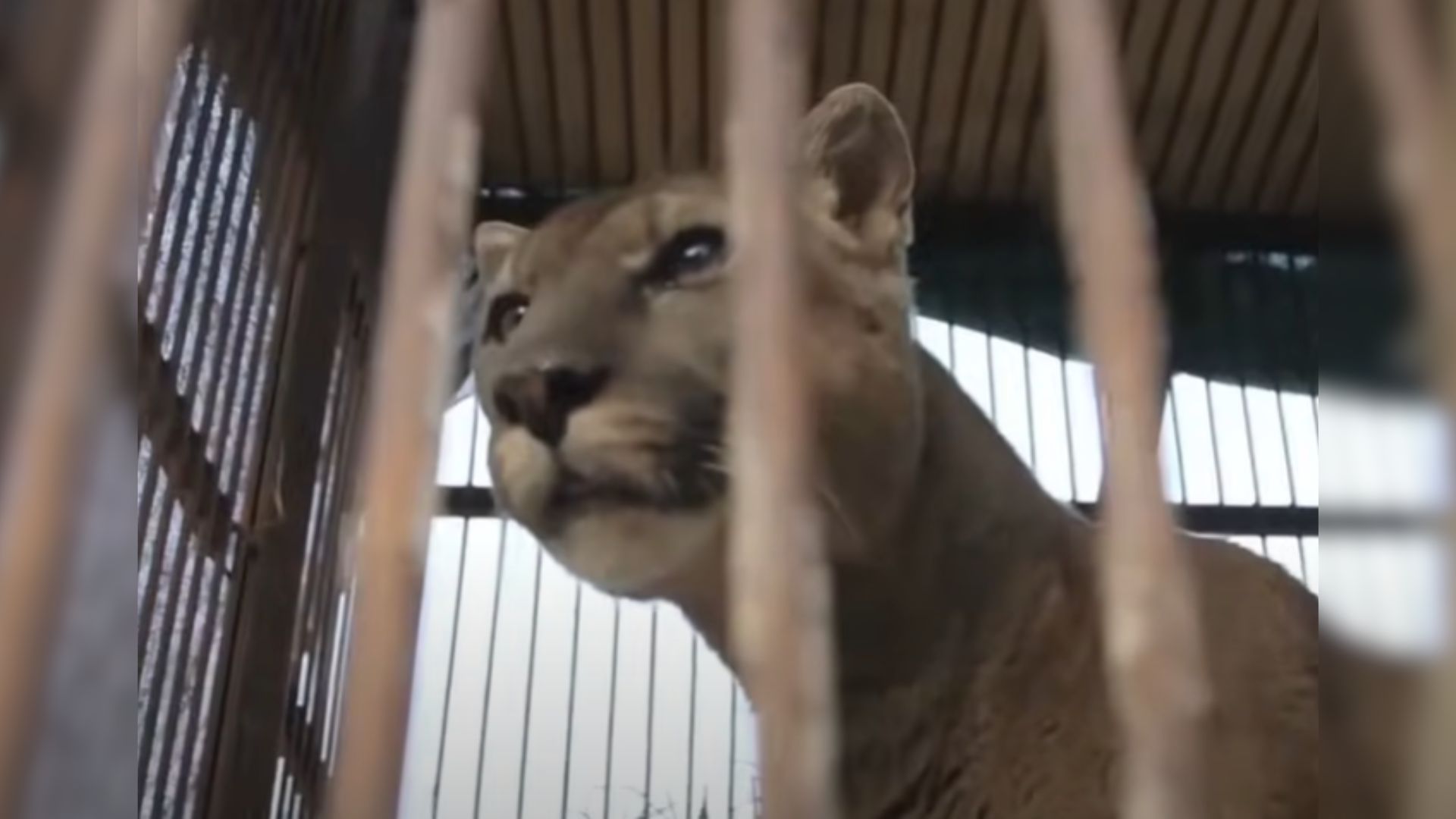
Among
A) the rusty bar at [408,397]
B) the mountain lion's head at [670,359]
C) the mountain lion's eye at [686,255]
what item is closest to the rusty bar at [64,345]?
the rusty bar at [408,397]

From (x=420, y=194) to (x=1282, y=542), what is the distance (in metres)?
2.71

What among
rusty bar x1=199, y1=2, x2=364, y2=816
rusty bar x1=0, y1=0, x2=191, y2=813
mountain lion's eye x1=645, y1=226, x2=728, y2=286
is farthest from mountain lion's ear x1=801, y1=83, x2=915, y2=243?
rusty bar x1=0, y1=0, x2=191, y2=813

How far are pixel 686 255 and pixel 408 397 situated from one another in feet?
3.20

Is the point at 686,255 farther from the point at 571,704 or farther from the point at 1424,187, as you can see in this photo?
the point at 571,704

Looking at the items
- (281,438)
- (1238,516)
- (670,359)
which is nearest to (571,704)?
(281,438)

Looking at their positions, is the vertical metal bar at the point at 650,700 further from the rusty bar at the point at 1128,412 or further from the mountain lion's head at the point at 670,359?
the rusty bar at the point at 1128,412

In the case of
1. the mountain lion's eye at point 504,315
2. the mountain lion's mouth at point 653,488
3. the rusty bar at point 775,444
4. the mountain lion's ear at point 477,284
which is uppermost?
the mountain lion's ear at point 477,284

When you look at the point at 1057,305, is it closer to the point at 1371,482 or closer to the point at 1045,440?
the point at 1045,440

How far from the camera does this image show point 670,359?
1428 mm

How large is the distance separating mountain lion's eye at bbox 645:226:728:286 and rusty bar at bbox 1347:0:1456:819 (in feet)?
3.17

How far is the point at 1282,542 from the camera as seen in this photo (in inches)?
123

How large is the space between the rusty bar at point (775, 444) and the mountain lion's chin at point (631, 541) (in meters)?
0.70

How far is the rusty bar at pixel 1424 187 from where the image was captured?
473 mm

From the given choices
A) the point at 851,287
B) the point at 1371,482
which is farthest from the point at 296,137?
the point at 1371,482
